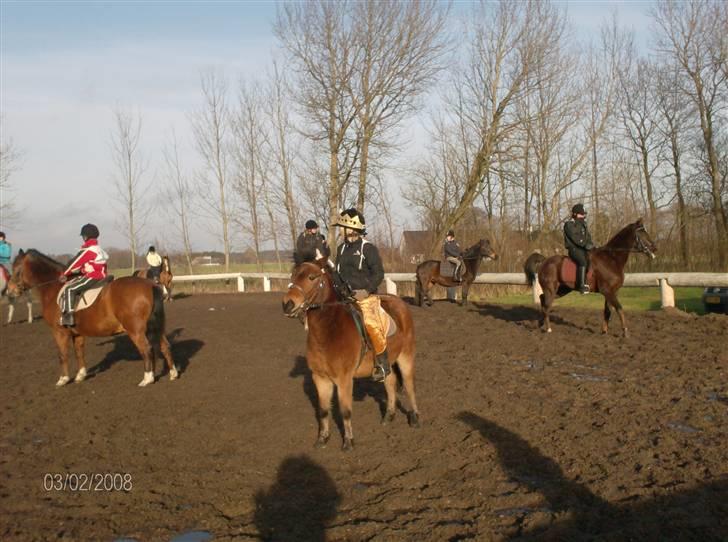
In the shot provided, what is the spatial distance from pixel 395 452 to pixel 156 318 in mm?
5402

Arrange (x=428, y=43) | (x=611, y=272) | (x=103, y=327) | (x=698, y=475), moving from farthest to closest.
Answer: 1. (x=428, y=43)
2. (x=611, y=272)
3. (x=103, y=327)
4. (x=698, y=475)

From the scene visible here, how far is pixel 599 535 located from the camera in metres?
4.22

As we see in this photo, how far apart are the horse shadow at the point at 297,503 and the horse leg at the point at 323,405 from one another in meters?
0.47

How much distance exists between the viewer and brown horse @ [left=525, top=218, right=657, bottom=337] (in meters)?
13.2

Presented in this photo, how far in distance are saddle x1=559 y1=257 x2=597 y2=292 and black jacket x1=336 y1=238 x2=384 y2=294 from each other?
7946 mm

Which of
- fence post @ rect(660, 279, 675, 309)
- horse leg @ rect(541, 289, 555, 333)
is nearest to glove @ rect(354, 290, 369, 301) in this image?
horse leg @ rect(541, 289, 555, 333)

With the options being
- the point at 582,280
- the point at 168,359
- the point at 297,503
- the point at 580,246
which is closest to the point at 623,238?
the point at 580,246

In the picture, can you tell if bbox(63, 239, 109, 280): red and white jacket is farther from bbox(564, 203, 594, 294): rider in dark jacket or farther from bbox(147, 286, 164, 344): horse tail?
bbox(564, 203, 594, 294): rider in dark jacket

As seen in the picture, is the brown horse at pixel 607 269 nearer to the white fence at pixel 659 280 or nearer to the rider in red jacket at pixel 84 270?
the white fence at pixel 659 280

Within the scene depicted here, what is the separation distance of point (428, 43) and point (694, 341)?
19981mm

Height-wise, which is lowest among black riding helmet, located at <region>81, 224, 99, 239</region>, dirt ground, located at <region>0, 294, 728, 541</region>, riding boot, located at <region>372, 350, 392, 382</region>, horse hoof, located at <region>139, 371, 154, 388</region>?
dirt ground, located at <region>0, 294, 728, 541</region>

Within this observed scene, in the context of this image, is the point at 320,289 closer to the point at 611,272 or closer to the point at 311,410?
the point at 311,410

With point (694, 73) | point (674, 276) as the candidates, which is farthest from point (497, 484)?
point (694, 73)

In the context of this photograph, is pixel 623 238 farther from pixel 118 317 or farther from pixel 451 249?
pixel 118 317
